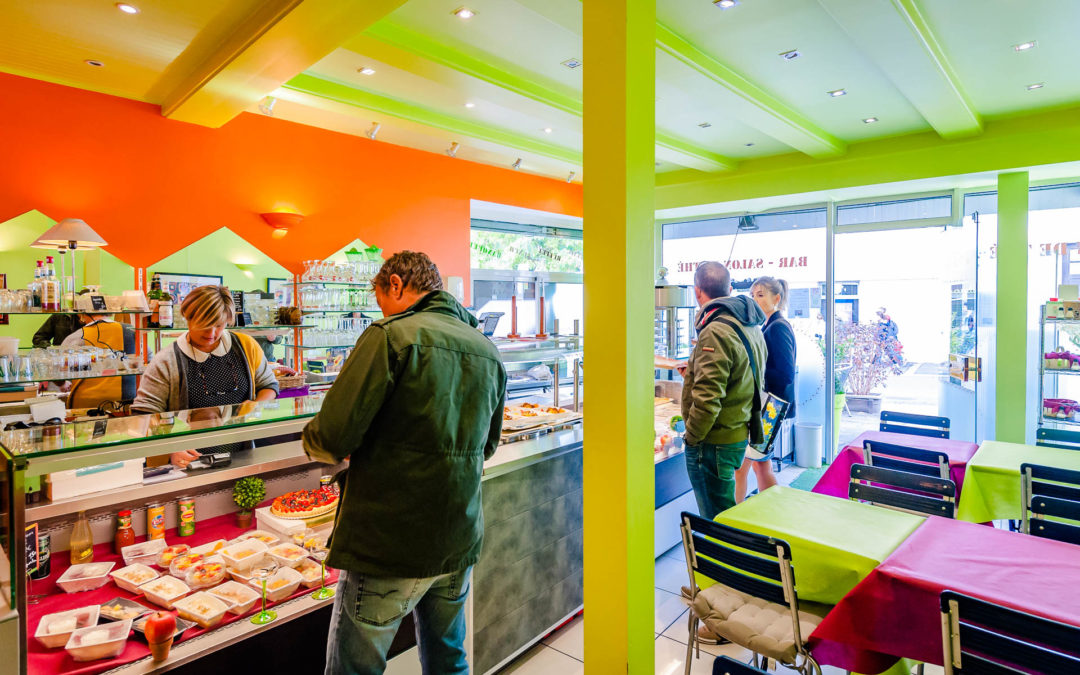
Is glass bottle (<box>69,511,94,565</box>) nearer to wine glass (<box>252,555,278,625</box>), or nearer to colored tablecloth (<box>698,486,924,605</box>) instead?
wine glass (<box>252,555,278,625</box>)

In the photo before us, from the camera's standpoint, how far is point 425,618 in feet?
6.24

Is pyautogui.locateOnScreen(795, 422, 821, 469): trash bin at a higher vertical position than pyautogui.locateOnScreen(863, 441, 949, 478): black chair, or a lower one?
lower

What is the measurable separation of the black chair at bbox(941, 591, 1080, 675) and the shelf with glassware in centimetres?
195

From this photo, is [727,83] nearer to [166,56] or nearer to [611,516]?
[611,516]

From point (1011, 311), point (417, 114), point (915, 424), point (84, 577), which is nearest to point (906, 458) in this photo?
point (915, 424)

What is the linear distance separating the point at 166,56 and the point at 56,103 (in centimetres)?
118

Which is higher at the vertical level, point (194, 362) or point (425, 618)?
point (194, 362)

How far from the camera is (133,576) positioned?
1937 millimetres

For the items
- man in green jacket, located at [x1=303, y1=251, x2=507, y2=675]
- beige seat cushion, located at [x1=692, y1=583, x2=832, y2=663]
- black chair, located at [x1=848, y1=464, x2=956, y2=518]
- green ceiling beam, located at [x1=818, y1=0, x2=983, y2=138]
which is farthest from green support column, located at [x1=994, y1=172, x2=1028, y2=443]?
man in green jacket, located at [x1=303, y1=251, x2=507, y2=675]

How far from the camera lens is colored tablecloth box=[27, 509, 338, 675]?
1.59 meters

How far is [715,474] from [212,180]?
4.71 m

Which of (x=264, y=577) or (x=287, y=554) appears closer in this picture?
(x=264, y=577)

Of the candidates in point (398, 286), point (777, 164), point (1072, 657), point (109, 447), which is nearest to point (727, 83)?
point (777, 164)

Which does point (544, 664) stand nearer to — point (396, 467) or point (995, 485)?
point (396, 467)
